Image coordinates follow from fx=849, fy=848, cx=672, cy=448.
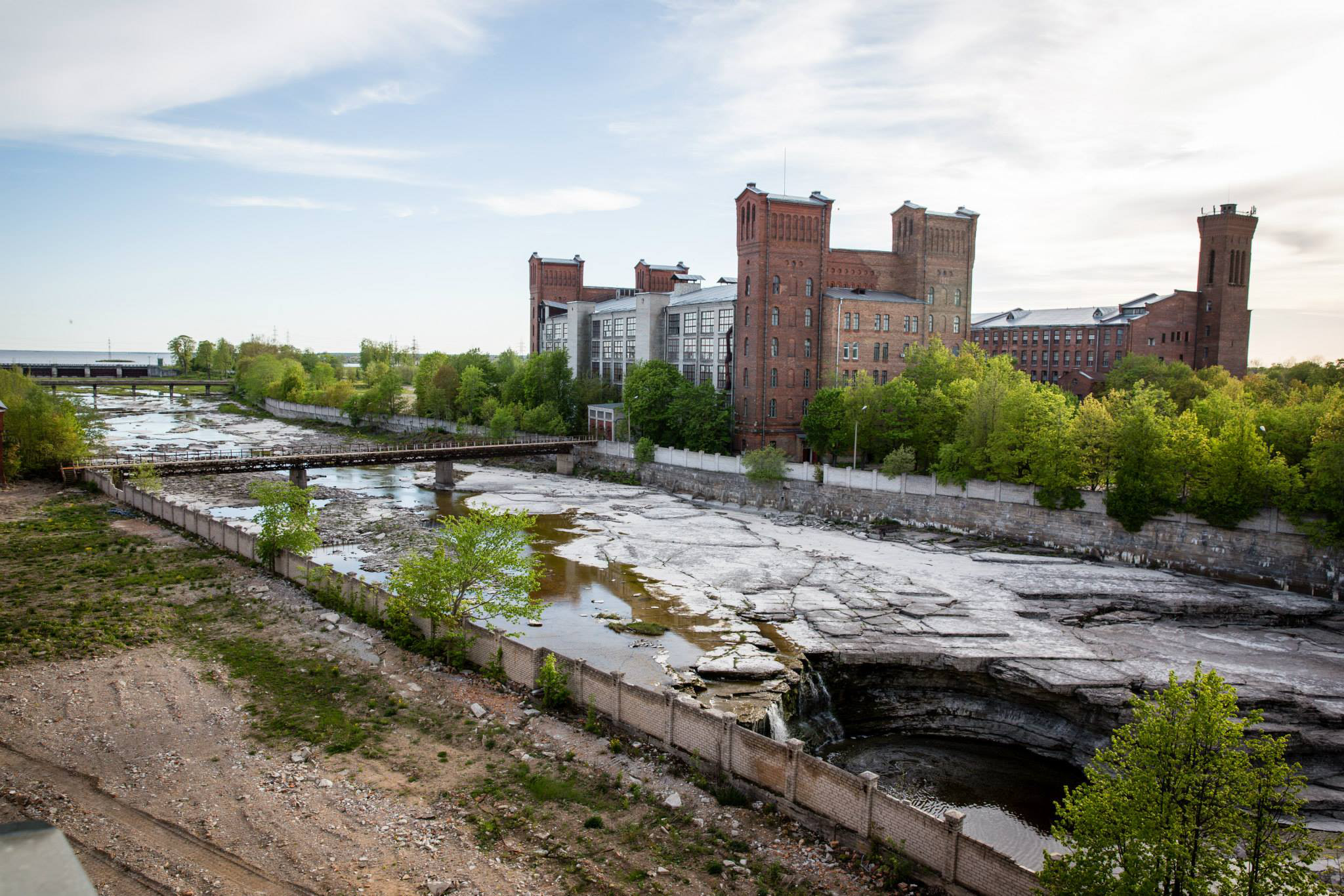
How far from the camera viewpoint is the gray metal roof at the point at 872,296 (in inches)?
2938

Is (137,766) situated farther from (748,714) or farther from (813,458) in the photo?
(813,458)

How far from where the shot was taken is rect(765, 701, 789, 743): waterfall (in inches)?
1006

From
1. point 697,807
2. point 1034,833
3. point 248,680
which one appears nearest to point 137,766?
point 248,680

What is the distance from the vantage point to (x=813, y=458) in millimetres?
71000

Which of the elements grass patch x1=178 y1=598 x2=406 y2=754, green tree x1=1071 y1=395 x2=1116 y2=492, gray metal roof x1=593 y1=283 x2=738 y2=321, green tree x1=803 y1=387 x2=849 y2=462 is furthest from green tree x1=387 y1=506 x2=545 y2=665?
gray metal roof x1=593 y1=283 x2=738 y2=321

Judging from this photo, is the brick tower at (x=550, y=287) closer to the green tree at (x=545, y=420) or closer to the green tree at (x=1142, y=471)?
the green tree at (x=545, y=420)

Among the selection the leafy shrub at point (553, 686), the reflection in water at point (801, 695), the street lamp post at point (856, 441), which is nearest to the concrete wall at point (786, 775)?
the leafy shrub at point (553, 686)

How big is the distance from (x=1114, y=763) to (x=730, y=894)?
707cm

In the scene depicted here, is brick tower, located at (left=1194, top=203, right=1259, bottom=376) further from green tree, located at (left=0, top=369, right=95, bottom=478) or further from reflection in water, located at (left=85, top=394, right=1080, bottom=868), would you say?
green tree, located at (left=0, top=369, right=95, bottom=478)

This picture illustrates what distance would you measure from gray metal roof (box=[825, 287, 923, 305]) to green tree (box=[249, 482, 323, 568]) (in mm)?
49558

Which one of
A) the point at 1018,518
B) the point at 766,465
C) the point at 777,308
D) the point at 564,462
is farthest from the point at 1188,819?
the point at 564,462

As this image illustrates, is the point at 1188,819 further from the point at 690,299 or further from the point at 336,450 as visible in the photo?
the point at 336,450

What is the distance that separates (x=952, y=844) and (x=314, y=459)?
56.6 metres

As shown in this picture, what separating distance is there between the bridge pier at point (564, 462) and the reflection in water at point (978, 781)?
56.6m
